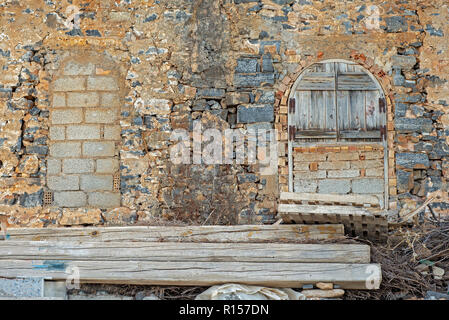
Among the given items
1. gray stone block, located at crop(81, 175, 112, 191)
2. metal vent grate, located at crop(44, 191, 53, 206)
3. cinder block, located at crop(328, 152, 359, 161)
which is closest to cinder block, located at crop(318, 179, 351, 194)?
cinder block, located at crop(328, 152, 359, 161)

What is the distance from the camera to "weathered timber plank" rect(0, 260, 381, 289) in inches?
210

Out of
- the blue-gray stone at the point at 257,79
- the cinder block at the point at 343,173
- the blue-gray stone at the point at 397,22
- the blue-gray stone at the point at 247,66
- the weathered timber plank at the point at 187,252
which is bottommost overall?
the weathered timber plank at the point at 187,252

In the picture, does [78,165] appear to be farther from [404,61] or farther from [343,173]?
[404,61]

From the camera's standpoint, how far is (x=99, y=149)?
877 cm

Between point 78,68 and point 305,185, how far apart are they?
11.2ft

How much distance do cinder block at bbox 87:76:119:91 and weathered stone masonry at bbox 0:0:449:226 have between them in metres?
0.03

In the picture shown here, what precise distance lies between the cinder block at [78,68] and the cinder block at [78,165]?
117 centimetres

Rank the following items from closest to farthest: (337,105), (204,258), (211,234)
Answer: (204,258)
(211,234)
(337,105)

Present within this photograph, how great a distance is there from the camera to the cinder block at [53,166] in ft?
28.9

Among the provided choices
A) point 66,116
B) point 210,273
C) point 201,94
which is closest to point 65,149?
point 66,116

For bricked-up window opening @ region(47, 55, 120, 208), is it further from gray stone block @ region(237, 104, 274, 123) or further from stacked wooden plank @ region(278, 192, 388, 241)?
stacked wooden plank @ region(278, 192, 388, 241)

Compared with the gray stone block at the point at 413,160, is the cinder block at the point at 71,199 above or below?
below

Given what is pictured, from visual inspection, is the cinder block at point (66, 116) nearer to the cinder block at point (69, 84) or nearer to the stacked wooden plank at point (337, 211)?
the cinder block at point (69, 84)

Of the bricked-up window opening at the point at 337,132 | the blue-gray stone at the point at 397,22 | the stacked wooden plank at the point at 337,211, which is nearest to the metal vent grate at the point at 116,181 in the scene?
the bricked-up window opening at the point at 337,132
